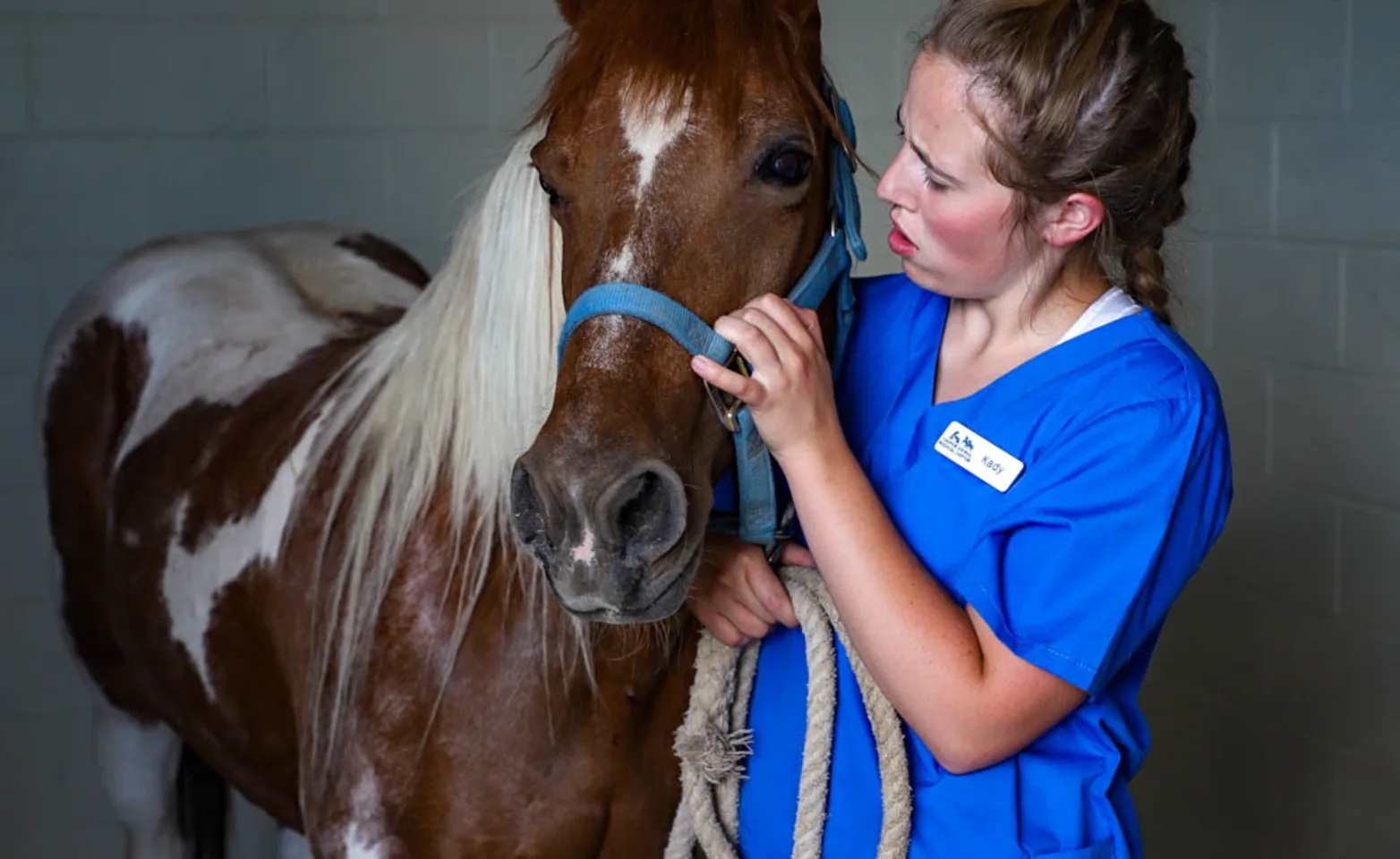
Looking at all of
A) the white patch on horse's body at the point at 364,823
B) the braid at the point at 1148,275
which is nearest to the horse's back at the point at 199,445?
the white patch on horse's body at the point at 364,823

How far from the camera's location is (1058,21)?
3.44 ft

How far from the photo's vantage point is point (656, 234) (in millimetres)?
1086

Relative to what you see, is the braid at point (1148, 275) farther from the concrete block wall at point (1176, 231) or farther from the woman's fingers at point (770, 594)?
the concrete block wall at point (1176, 231)

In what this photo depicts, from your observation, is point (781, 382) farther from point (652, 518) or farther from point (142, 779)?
point (142, 779)

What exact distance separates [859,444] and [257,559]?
0.83 metres

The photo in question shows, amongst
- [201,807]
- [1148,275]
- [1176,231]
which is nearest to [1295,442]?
[1176,231]

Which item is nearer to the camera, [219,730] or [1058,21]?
[1058,21]

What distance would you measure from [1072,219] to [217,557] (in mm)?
1182

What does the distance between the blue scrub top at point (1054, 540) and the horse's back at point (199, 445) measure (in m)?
0.78

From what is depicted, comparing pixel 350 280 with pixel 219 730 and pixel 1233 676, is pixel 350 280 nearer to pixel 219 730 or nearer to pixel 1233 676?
pixel 219 730

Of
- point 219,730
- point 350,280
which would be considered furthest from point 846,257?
point 350,280

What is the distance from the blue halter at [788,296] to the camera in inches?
41.8

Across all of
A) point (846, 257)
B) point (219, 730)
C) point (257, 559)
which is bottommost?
point (219, 730)

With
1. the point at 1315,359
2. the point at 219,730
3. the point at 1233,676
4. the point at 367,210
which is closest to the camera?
the point at 219,730
